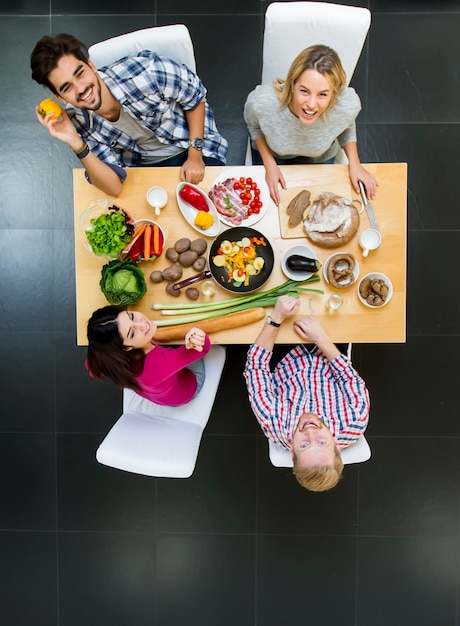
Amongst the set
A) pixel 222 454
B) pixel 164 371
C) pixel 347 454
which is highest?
pixel 164 371

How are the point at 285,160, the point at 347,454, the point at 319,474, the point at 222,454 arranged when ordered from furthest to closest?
the point at 222,454
the point at 285,160
the point at 347,454
the point at 319,474

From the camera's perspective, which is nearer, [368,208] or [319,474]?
[319,474]

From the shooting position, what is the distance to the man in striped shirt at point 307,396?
184 centimetres

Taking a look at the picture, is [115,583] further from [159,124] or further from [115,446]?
[159,124]

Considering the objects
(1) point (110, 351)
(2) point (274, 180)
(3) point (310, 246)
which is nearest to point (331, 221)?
(3) point (310, 246)

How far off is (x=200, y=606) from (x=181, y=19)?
9.97 ft

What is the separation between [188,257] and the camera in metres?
1.89

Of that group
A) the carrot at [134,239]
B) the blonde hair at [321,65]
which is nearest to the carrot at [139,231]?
the carrot at [134,239]

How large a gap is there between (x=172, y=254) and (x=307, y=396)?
73cm

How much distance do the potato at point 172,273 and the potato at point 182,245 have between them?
0.06 metres

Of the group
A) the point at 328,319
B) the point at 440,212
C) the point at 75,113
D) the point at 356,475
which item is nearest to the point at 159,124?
the point at 75,113

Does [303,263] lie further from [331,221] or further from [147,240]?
[147,240]

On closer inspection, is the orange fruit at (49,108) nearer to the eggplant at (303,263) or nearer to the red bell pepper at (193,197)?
the red bell pepper at (193,197)

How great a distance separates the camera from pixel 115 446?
6.16ft
